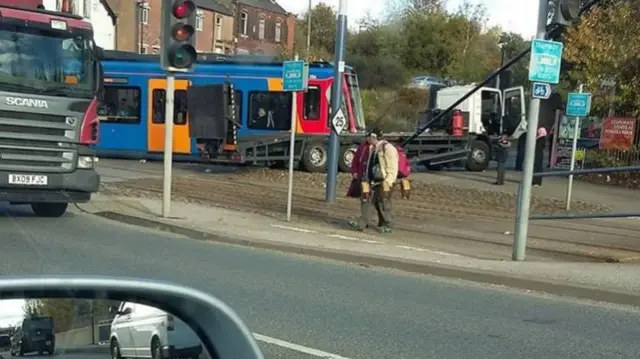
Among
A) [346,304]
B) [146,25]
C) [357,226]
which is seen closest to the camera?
[346,304]

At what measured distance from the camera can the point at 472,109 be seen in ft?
109

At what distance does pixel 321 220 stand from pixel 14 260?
7.50 m

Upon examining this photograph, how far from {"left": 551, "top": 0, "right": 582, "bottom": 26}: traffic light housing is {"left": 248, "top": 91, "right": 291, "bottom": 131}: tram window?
18.2 metres

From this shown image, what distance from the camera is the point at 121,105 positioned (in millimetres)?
31625

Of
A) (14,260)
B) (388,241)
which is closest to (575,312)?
(388,241)

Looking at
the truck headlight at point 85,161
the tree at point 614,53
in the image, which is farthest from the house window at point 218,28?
the truck headlight at point 85,161

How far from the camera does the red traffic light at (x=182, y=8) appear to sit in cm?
1478

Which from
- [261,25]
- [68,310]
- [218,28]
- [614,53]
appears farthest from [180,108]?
[261,25]

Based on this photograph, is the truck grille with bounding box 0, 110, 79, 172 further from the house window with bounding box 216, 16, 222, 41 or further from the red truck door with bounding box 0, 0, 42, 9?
the house window with bounding box 216, 16, 222, 41

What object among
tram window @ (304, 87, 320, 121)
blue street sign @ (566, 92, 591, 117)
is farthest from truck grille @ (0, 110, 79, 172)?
tram window @ (304, 87, 320, 121)

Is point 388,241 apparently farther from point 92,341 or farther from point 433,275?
point 92,341

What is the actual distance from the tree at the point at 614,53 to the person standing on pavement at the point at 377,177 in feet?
48.6

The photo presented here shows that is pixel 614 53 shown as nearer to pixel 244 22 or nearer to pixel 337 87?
pixel 337 87

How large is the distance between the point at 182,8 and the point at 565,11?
6.19m
